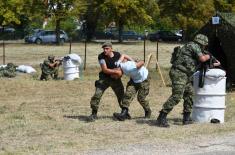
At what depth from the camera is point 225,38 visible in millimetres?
18422

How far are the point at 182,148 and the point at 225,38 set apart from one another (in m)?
9.77

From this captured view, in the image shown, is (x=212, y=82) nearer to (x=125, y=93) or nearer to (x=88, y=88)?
(x=125, y=93)

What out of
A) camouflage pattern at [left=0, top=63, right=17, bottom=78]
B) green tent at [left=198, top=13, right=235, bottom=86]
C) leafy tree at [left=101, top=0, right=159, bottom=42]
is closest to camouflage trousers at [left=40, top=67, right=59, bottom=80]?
camouflage pattern at [left=0, top=63, right=17, bottom=78]

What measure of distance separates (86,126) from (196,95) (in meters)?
2.20

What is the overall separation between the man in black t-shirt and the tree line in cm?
4299

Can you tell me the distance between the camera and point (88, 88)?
19.1 metres

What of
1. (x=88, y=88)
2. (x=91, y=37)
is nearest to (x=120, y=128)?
(x=88, y=88)

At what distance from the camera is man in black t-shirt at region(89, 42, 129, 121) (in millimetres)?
11297

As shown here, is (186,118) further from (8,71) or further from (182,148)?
(8,71)

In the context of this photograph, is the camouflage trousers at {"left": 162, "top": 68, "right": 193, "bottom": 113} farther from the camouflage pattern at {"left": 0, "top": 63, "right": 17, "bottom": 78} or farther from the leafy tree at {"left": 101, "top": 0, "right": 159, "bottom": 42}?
the leafy tree at {"left": 101, "top": 0, "right": 159, "bottom": 42}

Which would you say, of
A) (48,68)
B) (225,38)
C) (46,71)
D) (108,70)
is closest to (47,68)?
(48,68)

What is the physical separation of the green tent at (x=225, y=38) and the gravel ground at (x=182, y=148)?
8.64m

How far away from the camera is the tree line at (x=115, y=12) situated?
54938 mm

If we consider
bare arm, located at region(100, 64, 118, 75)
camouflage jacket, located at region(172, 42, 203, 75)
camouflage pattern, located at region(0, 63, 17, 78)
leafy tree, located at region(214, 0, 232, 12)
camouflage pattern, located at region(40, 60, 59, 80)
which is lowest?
camouflage pattern, located at region(0, 63, 17, 78)
